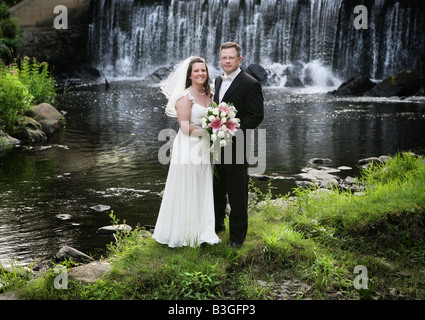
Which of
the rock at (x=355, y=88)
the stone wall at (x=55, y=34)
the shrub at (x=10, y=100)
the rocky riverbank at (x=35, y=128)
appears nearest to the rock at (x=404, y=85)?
the rock at (x=355, y=88)

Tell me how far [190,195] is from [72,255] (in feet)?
6.98

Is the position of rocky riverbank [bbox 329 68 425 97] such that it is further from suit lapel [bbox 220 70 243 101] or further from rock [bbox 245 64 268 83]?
suit lapel [bbox 220 70 243 101]

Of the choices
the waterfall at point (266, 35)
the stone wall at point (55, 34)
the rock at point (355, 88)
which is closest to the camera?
the rock at point (355, 88)

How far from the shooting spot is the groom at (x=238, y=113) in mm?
4992

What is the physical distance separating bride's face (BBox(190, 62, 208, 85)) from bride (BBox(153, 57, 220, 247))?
0.01 meters

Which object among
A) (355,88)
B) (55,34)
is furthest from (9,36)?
(355,88)

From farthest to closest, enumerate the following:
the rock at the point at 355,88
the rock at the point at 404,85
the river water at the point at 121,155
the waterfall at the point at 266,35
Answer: the waterfall at the point at 266,35 → the rock at the point at 355,88 → the rock at the point at 404,85 → the river water at the point at 121,155

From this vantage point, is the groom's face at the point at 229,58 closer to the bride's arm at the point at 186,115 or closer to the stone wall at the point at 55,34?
the bride's arm at the point at 186,115

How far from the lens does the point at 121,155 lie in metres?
12.6

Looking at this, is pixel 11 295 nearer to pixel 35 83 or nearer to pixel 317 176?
pixel 317 176

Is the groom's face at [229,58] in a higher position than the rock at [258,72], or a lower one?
lower

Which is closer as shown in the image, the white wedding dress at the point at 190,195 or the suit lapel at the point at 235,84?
the suit lapel at the point at 235,84

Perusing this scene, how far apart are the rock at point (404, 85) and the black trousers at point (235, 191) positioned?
70.2 ft

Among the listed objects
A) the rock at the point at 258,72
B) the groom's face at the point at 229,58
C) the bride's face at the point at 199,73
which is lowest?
the bride's face at the point at 199,73
